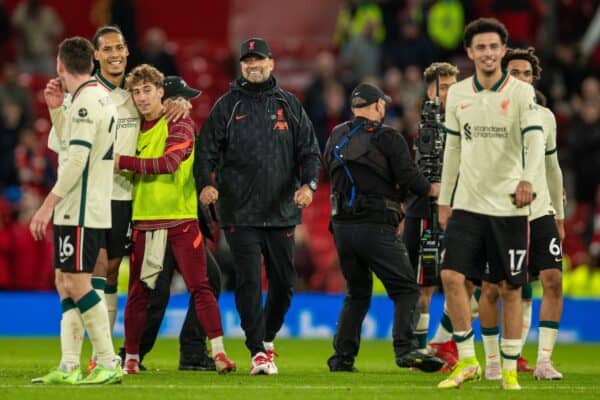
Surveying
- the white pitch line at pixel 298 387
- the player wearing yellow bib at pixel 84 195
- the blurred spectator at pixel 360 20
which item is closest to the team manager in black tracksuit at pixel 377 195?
the white pitch line at pixel 298 387

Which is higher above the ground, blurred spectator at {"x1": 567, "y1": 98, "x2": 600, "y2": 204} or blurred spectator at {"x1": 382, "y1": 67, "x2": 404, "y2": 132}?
blurred spectator at {"x1": 382, "y1": 67, "x2": 404, "y2": 132}

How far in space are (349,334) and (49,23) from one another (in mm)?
12983

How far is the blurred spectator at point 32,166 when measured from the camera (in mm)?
20672

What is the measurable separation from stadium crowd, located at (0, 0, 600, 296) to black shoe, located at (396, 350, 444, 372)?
717 cm

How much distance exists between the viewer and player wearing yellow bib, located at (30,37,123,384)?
1030cm

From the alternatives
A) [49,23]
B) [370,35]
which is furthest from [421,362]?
[49,23]

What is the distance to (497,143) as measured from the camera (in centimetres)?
1032

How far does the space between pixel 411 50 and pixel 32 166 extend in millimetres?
5901

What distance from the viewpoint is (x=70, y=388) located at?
10.2m

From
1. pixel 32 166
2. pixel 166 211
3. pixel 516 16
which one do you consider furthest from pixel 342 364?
pixel 516 16

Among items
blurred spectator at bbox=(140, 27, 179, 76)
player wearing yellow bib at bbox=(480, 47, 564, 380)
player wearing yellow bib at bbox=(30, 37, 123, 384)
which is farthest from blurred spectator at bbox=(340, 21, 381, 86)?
player wearing yellow bib at bbox=(30, 37, 123, 384)

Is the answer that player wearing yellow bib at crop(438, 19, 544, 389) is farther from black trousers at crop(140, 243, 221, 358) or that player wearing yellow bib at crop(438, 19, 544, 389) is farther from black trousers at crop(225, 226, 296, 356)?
black trousers at crop(140, 243, 221, 358)

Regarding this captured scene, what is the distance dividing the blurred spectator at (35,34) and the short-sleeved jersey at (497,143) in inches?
575

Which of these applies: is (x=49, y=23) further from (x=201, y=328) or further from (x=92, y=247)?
(x=92, y=247)
